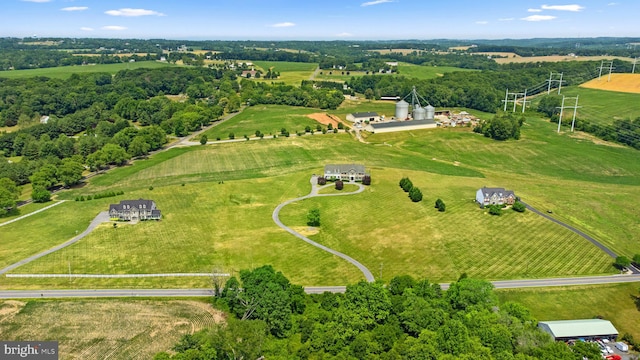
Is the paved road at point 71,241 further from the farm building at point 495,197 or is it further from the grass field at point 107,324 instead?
the farm building at point 495,197

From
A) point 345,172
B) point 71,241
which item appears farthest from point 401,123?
point 71,241

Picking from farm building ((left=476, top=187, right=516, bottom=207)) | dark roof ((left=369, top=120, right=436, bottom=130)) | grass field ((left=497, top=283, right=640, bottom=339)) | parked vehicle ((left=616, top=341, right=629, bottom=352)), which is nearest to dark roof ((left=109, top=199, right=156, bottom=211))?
grass field ((left=497, top=283, right=640, bottom=339))

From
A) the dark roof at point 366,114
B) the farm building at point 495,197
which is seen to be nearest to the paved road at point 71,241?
the farm building at point 495,197

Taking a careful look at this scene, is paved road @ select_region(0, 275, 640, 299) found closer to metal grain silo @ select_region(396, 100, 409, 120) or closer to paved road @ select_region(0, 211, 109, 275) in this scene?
paved road @ select_region(0, 211, 109, 275)

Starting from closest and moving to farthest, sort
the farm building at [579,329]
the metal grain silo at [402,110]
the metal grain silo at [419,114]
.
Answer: the farm building at [579,329]
the metal grain silo at [419,114]
the metal grain silo at [402,110]

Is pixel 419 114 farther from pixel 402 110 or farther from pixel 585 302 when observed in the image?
pixel 585 302

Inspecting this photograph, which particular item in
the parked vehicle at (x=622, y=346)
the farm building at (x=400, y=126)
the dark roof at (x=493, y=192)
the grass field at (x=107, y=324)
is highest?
the farm building at (x=400, y=126)
